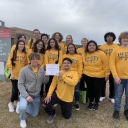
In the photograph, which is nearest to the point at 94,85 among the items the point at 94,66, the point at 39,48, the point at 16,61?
the point at 94,66

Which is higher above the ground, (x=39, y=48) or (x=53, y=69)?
(x=39, y=48)

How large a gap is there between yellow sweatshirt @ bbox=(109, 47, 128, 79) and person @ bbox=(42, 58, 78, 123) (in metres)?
0.94

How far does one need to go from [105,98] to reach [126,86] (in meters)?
1.87

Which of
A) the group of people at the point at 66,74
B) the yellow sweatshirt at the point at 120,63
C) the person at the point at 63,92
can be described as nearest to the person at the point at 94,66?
the group of people at the point at 66,74

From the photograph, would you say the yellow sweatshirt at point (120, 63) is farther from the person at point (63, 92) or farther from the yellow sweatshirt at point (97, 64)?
the person at point (63, 92)

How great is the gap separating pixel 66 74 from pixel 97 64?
92 centimetres

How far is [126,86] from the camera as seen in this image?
414 centimetres

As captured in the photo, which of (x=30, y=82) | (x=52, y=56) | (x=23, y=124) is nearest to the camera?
(x=23, y=124)

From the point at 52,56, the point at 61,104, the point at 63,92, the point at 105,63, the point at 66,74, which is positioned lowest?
the point at 61,104

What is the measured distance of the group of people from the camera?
4.04 m

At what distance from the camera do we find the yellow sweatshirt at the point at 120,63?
13.1ft

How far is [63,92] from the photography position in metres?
4.20

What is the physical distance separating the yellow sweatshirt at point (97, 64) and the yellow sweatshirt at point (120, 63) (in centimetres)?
41

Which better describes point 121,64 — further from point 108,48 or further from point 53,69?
point 53,69
